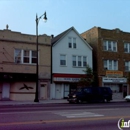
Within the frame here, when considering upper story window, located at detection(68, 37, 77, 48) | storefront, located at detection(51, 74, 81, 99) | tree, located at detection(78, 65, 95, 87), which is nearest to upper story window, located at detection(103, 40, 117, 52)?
upper story window, located at detection(68, 37, 77, 48)

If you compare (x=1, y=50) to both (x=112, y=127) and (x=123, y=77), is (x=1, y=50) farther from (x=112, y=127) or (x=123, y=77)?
(x=112, y=127)

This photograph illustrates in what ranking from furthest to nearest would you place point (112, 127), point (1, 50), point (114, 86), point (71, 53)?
point (114, 86) < point (71, 53) < point (1, 50) < point (112, 127)

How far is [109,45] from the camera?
35.8 metres

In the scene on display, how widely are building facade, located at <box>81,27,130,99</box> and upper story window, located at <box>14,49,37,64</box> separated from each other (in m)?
9.97

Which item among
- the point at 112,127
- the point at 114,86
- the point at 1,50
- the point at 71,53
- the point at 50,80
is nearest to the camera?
the point at 112,127

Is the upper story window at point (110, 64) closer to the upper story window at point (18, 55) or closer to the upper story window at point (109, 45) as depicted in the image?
the upper story window at point (109, 45)

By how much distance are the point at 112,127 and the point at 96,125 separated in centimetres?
64

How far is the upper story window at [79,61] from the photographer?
108 ft

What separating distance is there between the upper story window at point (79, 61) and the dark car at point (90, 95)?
7216mm

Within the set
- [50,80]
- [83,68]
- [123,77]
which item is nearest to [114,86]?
Result: [123,77]

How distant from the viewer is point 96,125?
28.9 ft

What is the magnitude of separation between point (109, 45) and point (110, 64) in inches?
116

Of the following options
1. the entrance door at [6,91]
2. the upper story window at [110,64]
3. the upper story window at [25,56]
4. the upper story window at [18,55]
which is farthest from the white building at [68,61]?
the entrance door at [6,91]

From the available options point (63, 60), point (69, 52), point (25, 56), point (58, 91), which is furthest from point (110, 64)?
point (25, 56)
